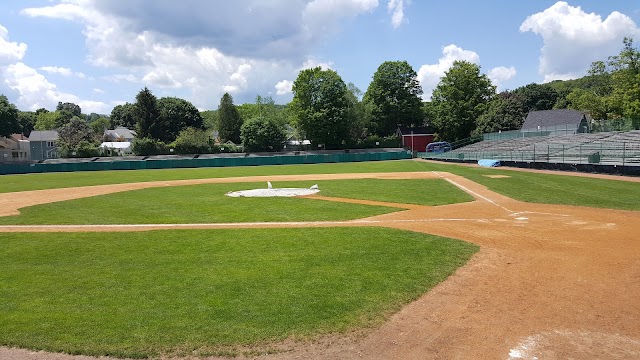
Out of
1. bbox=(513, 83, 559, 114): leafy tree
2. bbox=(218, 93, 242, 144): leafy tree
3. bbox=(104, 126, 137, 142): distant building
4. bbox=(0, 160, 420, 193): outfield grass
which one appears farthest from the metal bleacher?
bbox=(104, 126, 137, 142): distant building

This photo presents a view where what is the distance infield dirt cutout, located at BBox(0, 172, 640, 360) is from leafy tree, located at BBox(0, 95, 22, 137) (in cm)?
10417

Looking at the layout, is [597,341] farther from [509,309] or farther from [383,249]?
[383,249]

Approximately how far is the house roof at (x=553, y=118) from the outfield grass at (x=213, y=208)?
53893 millimetres

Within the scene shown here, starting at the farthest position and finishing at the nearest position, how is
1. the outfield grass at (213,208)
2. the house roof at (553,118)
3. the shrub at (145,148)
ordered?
the shrub at (145,148) < the house roof at (553,118) < the outfield grass at (213,208)

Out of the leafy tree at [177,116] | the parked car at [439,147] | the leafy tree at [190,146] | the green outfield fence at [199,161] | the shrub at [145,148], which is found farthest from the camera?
the leafy tree at [177,116]

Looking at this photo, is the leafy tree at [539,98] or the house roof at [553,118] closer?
the house roof at [553,118]

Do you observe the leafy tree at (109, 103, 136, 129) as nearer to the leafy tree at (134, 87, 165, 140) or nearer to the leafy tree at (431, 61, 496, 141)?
the leafy tree at (134, 87, 165, 140)

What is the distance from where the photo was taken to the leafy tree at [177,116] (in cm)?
10936

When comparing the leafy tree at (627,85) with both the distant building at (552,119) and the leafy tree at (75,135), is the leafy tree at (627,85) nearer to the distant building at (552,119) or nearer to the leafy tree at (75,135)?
the distant building at (552,119)

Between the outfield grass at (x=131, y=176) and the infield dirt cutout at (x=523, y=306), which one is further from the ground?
the outfield grass at (x=131, y=176)

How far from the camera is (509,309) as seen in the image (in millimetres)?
8023

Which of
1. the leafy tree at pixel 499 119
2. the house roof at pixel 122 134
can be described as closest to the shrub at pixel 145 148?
the house roof at pixel 122 134

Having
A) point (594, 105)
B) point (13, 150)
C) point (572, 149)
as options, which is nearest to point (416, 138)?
point (594, 105)

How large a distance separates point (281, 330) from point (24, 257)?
30.2 feet
